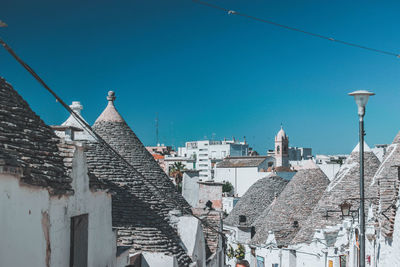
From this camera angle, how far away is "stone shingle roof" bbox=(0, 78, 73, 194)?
5.12m

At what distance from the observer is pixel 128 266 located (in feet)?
28.3

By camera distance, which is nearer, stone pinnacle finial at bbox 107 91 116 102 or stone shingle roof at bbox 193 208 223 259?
stone pinnacle finial at bbox 107 91 116 102

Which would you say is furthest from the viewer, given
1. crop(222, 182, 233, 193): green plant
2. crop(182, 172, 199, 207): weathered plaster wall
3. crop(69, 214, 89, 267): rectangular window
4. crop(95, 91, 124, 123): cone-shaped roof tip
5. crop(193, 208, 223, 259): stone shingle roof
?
crop(222, 182, 233, 193): green plant

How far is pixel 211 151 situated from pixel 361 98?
3788 inches

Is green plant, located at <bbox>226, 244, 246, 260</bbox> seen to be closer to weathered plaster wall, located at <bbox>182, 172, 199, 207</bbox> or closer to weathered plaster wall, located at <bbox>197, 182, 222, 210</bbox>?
weathered plaster wall, located at <bbox>197, 182, 222, 210</bbox>

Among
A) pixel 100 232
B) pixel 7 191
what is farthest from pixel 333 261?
pixel 7 191

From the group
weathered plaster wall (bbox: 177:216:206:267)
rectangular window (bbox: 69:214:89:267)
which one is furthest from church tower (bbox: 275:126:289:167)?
rectangular window (bbox: 69:214:89:267)

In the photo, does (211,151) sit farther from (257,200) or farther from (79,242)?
(79,242)

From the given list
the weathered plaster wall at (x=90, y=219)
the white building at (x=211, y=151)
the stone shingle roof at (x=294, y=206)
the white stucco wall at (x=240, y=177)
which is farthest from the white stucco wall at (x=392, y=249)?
the white building at (x=211, y=151)

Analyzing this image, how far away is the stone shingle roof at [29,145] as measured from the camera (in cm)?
512

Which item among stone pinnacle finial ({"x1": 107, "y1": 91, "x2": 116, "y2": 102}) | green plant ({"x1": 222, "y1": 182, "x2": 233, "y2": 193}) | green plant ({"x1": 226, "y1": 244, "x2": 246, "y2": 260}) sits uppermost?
stone pinnacle finial ({"x1": 107, "y1": 91, "x2": 116, "y2": 102})

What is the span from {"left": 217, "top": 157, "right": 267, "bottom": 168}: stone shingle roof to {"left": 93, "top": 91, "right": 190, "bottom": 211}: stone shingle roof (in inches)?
2284

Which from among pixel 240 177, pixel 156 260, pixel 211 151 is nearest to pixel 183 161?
pixel 211 151

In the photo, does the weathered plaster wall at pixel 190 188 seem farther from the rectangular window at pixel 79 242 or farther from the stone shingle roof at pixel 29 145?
the stone shingle roof at pixel 29 145
